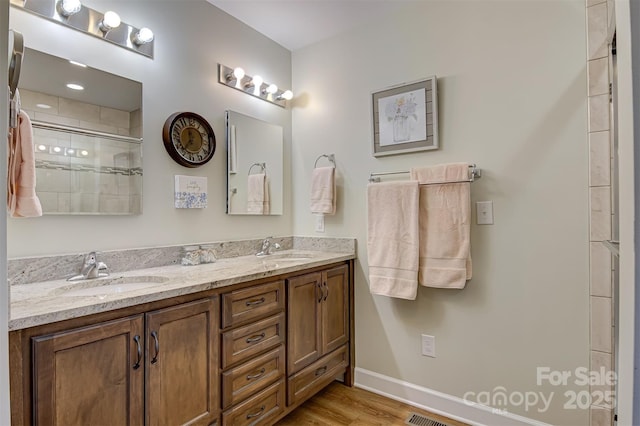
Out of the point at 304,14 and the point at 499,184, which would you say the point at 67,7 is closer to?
the point at 304,14

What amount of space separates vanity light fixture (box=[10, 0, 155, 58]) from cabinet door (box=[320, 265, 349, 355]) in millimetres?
1648

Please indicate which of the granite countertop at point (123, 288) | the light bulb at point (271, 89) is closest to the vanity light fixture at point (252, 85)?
the light bulb at point (271, 89)

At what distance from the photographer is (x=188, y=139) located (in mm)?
2004

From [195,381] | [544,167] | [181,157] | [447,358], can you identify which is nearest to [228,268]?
[195,381]

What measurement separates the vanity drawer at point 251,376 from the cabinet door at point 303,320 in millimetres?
89

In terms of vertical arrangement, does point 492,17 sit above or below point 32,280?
above

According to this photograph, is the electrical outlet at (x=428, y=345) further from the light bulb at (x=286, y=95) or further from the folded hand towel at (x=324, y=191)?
the light bulb at (x=286, y=95)

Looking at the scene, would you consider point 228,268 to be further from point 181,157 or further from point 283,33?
point 283,33

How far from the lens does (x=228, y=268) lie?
1782 millimetres

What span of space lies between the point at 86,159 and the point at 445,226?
1891 millimetres

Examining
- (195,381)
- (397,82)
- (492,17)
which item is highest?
(492,17)

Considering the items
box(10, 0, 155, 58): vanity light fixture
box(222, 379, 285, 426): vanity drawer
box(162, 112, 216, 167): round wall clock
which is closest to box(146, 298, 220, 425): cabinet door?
box(222, 379, 285, 426): vanity drawer

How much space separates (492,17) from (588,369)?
191 cm

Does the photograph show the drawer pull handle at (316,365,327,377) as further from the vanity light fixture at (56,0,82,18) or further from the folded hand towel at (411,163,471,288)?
the vanity light fixture at (56,0,82,18)
